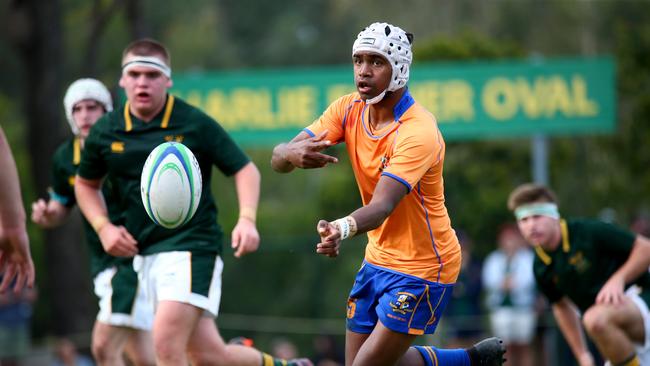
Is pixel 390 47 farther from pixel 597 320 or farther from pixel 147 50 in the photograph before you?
pixel 597 320

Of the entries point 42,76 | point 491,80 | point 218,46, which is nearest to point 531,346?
point 491,80

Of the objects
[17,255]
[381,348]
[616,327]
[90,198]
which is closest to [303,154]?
[381,348]

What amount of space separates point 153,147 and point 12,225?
2.34m

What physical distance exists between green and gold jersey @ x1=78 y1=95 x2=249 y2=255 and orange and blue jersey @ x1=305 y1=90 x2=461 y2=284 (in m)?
1.07

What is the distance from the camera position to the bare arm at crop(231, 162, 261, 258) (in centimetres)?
686

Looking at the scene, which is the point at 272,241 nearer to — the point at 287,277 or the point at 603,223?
the point at 287,277

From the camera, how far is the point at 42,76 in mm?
18438

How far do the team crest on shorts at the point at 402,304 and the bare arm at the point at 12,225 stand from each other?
1.97 meters

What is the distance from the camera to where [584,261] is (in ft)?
26.6

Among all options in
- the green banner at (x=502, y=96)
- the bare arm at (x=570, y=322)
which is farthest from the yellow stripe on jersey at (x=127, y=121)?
the green banner at (x=502, y=96)

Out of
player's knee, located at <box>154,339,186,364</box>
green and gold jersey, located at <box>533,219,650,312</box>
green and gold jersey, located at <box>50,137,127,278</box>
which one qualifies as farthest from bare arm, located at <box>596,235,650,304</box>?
green and gold jersey, located at <box>50,137,127,278</box>

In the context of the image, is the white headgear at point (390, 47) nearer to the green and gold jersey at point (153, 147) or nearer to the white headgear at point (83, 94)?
the green and gold jersey at point (153, 147)

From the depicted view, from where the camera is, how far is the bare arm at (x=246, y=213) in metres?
6.86

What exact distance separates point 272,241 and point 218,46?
2470 cm
